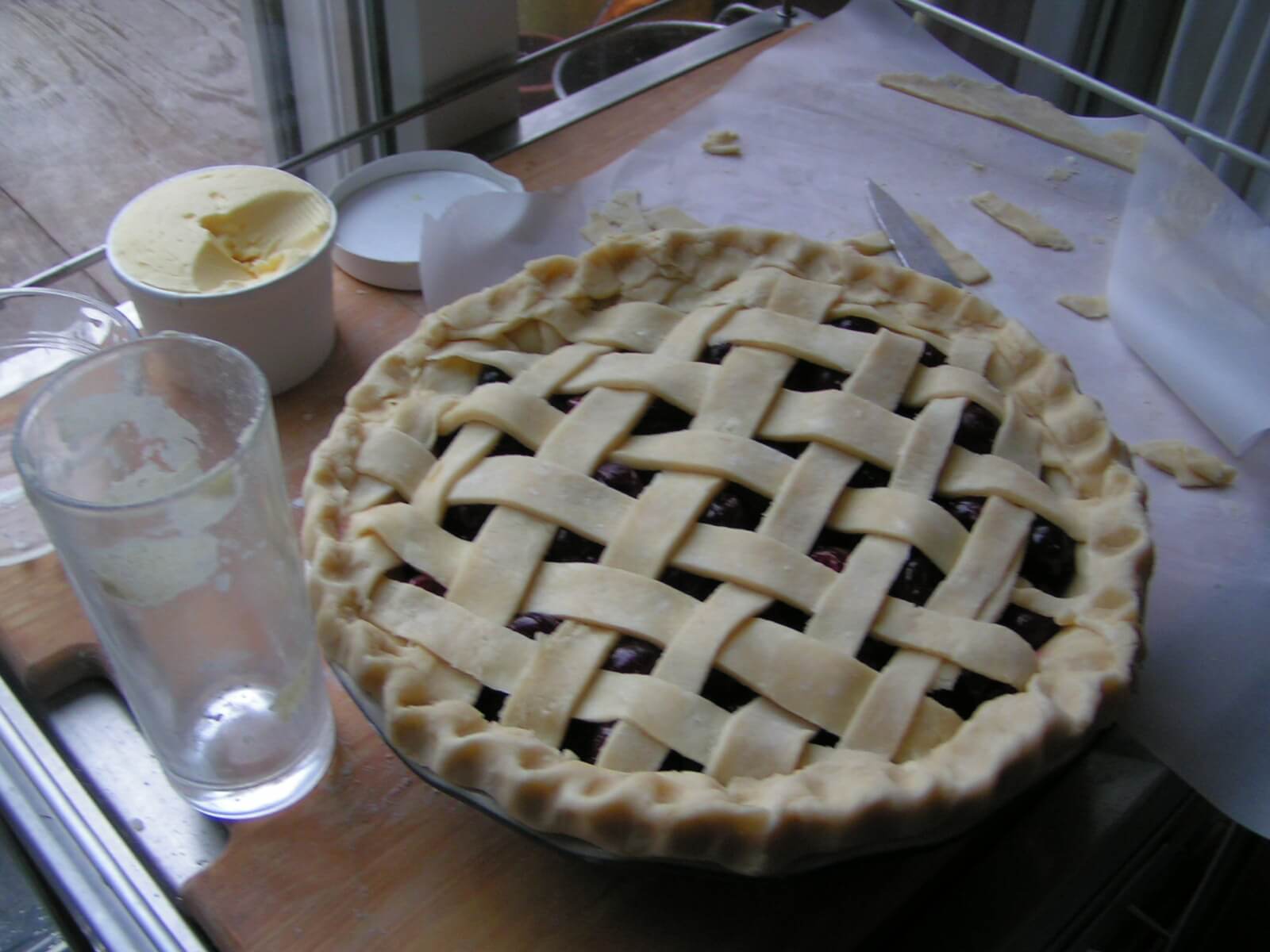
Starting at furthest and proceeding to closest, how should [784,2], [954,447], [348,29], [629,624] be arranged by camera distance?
1. [784,2]
2. [348,29]
3. [954,447]
4. [629,624]

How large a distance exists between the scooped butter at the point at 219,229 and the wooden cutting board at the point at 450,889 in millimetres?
426

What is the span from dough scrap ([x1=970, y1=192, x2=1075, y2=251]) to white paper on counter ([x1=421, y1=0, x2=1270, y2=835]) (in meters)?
0.01

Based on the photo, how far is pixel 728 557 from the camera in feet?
2.49

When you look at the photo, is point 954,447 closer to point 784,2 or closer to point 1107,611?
point 1107,611

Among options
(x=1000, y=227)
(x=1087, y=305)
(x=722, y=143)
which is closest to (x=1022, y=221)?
(x=1000, y=227)

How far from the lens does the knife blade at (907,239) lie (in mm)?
1180

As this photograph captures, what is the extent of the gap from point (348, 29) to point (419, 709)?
2.97 feet

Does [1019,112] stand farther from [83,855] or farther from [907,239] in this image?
[83,855]

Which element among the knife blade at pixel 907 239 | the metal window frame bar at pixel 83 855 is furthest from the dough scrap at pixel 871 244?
the metal window frame bar at pixel 83 855

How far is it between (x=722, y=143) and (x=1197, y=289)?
0.56 metres

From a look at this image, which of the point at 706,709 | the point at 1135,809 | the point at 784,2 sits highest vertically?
the point at 784,2

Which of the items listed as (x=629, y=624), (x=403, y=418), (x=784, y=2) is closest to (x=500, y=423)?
(x=403, y=418)

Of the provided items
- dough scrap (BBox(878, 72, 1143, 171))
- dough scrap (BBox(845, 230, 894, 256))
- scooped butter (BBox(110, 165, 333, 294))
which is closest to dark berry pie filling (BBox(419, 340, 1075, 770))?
scooped butter (BBox(110, 165, 333, 294))

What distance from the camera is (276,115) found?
1.33 meters
